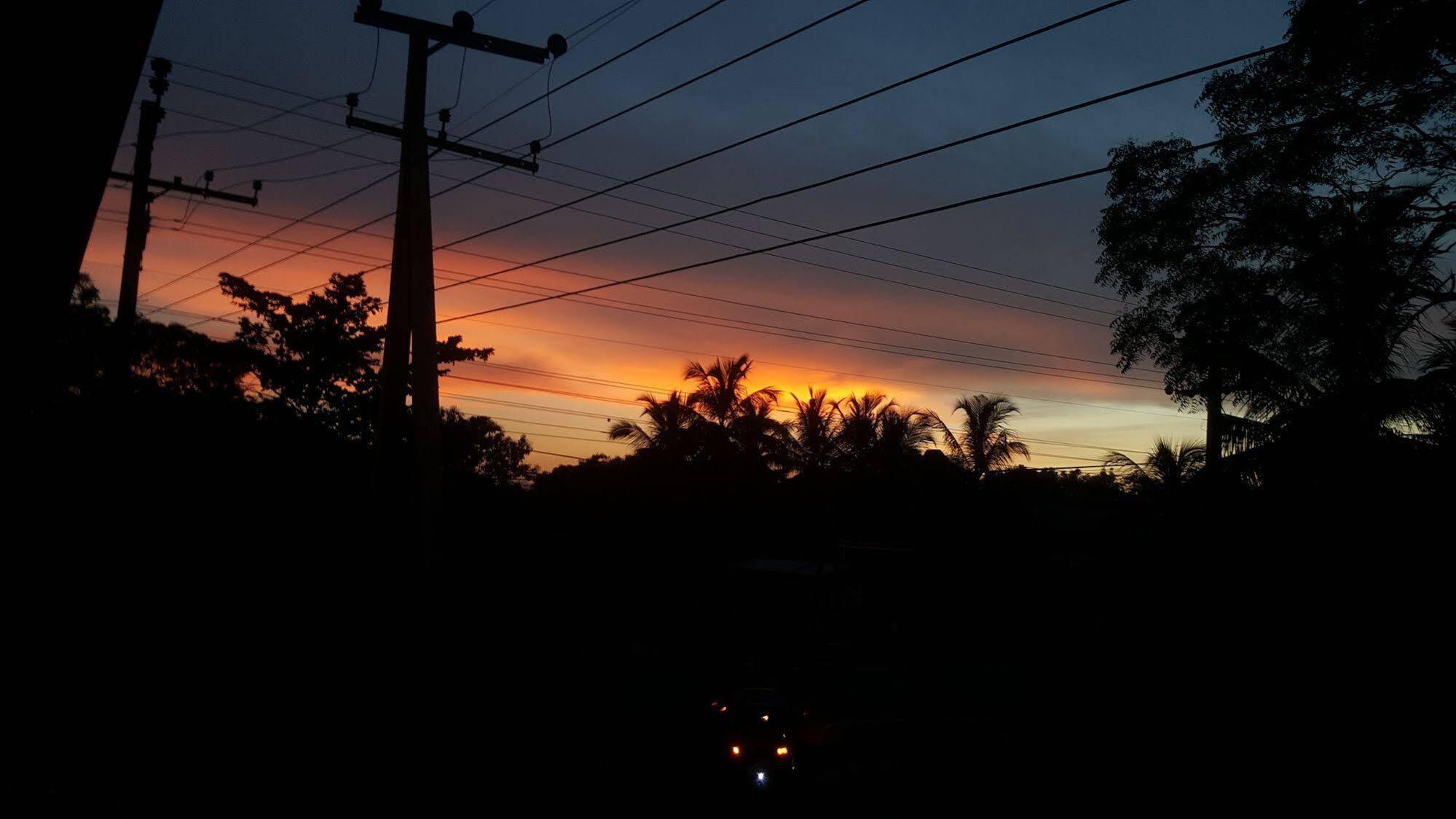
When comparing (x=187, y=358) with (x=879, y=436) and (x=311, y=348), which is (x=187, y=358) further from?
(x=879, y=436)

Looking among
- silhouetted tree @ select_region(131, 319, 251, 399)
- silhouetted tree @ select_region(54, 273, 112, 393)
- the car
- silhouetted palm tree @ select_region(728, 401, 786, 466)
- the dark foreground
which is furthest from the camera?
silhouetted palm tree @ select_region(728, 401, 786, 466)

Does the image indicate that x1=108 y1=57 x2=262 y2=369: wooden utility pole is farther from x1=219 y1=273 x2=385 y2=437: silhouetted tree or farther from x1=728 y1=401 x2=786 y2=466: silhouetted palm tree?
x1=728 y1=401 x2=786 y2=466: silhouetted palm tree

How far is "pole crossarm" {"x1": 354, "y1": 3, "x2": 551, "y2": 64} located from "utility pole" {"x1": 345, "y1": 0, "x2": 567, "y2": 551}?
0.02m

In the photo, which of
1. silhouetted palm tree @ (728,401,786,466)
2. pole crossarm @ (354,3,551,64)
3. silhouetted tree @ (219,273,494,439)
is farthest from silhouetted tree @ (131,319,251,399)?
silhouetted palm tree @ (728,401,786,466)

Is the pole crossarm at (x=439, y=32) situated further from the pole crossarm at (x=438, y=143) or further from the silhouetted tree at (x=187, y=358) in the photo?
→ the silhouetted tree at (x=187, y=358)

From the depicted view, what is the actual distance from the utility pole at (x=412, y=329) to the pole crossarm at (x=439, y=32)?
0.06 feet

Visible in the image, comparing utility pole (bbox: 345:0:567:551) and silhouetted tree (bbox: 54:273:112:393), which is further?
silhouetted tree (bbox: 54:273:112:393)

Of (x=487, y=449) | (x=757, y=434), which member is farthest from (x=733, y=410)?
(x=487, y=449)

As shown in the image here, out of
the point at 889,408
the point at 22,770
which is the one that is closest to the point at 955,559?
the point at 889,408

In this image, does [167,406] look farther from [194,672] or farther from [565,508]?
[565,508]

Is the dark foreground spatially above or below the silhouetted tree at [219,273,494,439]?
below

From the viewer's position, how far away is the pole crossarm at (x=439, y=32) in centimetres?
1700

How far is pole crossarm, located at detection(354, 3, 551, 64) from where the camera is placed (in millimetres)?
17000

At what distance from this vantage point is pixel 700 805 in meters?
13.9
